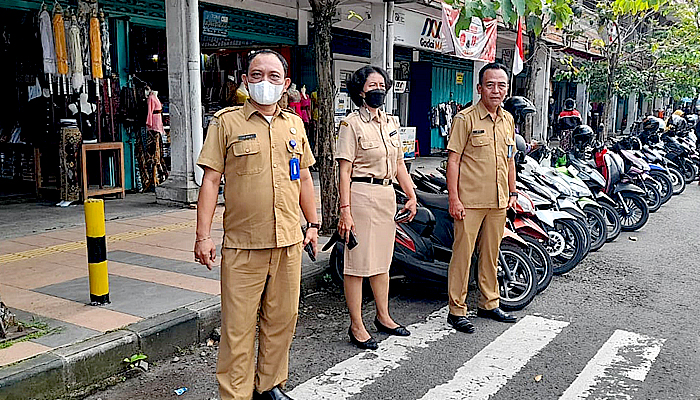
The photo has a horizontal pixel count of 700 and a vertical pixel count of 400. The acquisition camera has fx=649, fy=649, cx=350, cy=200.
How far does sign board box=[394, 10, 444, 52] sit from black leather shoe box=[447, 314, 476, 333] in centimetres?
821

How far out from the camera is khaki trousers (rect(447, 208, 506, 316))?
4805mm

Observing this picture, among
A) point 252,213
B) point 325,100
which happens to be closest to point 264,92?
point 252,213

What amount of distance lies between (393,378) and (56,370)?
194 cm

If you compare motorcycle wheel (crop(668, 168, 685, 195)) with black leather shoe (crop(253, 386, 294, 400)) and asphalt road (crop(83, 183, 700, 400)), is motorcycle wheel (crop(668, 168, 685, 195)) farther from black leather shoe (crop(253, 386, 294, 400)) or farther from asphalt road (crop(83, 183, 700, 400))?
black leather shoe (crop(253, 386, 294, 400))

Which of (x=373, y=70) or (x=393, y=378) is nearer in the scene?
(x=393, y=378)

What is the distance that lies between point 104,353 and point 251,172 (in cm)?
157

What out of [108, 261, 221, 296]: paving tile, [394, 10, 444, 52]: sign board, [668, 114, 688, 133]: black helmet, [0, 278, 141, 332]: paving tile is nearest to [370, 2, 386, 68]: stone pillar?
[394, 10, 444, 52]: sign board

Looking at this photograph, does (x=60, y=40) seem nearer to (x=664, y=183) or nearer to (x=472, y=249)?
(x=472, y=249)

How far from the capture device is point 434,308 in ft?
17.9

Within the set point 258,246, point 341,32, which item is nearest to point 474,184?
point 258,246

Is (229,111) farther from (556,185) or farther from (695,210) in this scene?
(695,210)

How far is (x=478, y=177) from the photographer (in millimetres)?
4758

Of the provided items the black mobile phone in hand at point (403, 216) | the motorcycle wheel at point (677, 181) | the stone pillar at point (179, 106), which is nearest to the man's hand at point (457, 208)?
the black mobile phone in hand at point (403, 216)

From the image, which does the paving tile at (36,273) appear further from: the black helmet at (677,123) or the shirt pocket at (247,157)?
the black helmet at (677,123)
